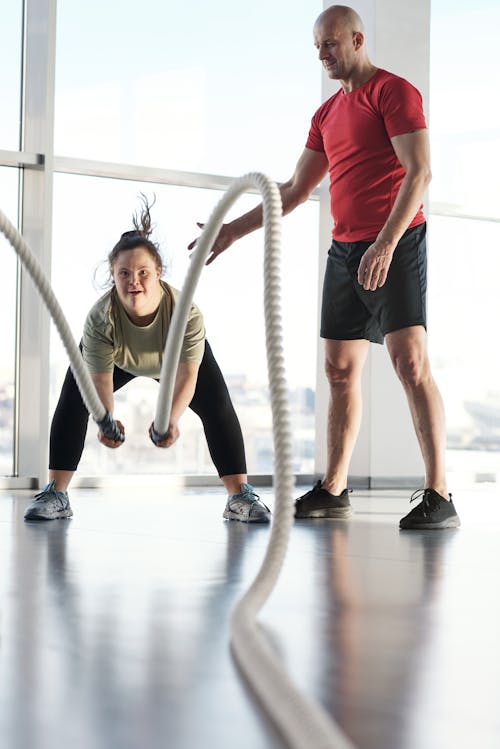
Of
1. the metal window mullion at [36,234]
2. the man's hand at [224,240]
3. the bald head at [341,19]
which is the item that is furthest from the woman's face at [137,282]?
the metal window mullion at [36,234]

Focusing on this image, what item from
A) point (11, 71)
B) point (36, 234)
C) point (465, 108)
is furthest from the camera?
point (465, 108)

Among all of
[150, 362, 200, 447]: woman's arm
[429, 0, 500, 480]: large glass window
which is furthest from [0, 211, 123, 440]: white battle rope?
[429, 0, 500, 480]: large glass window

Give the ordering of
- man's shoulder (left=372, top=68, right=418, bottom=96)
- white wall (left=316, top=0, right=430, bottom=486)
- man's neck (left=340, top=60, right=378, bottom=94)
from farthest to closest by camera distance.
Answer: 1. white wall (left=316, top=0, right=430, bottom=486)
2. man's neck (left=340, top=60, right=378, bottom=94)
3. man's shoulder (left=372, top=68, right=418, bottom=96)

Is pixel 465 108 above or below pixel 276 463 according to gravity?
above

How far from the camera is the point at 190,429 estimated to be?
464 centimetres

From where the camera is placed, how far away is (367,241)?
2.81 metres

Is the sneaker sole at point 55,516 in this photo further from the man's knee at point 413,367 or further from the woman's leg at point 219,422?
the man's knee at point 413,367

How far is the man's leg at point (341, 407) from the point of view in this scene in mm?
2893

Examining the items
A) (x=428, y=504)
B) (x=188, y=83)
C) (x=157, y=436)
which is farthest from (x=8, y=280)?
(x=157, y=436)

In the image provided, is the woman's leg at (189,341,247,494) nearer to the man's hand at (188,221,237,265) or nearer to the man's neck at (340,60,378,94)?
the man's hand at (188,221,237,265)

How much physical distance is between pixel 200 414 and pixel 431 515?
670mm

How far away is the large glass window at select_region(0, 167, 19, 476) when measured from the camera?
13.6 feet

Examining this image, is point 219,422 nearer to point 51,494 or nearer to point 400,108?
point 51,494

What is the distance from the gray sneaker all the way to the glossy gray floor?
0.93ft
